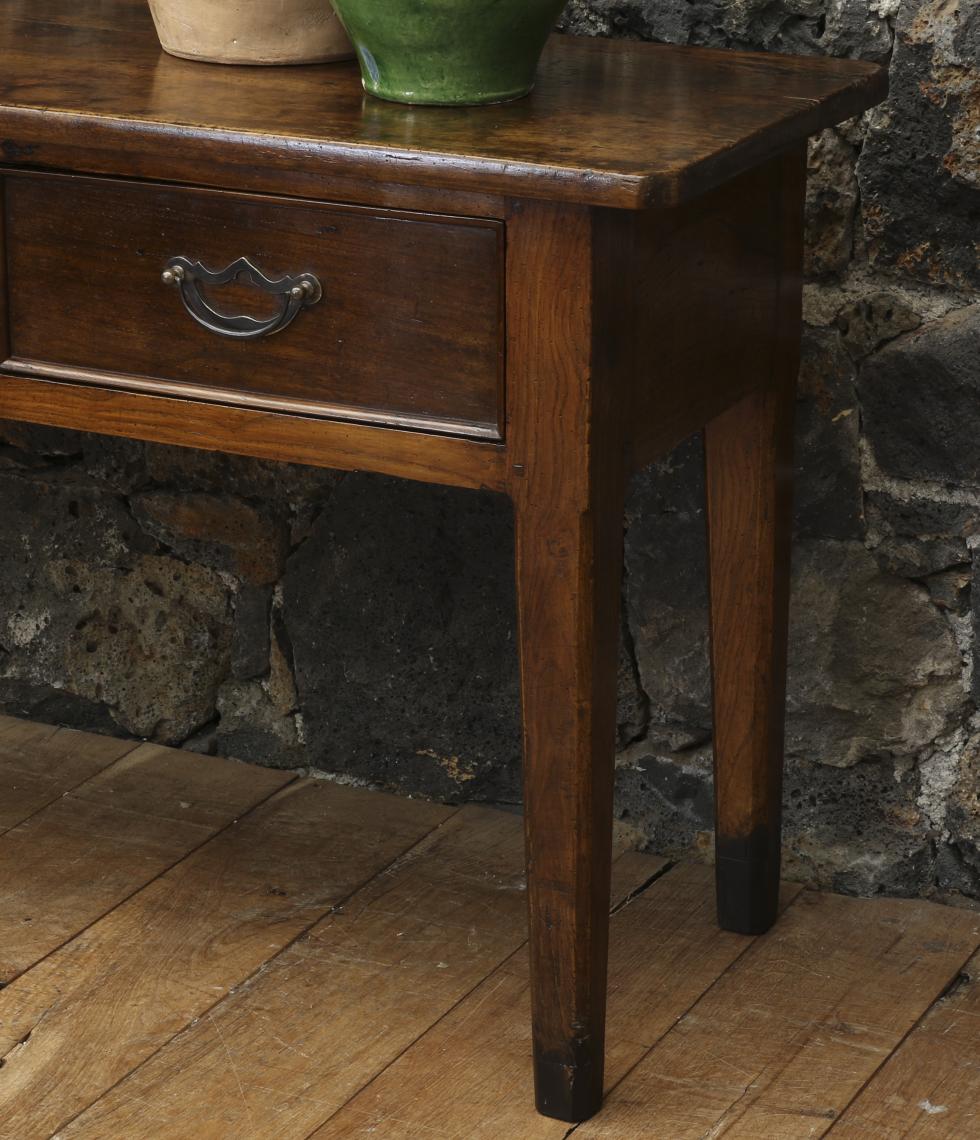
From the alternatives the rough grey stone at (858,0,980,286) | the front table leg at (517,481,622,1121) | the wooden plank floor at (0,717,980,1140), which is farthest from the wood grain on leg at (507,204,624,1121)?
the rough grey stone at (858,0,980,286)

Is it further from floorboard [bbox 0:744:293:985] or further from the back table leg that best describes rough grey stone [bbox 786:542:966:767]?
floorboard [bbox 0:744:293:985]

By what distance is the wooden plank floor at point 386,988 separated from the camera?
158 cm

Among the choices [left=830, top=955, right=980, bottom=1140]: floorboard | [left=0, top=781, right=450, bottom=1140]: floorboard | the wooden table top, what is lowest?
[left=0, top=781, right=450, bottom=1140]: floorboard

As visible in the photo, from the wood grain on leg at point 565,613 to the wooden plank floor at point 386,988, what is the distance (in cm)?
13

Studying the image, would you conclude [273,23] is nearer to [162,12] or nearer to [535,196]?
[162,12]

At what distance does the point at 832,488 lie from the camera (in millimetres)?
1827

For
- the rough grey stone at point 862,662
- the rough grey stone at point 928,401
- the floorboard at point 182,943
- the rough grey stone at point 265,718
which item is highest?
the rough grey stone at point 928,401

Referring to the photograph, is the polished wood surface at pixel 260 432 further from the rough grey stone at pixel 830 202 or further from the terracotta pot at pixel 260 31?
the rough grey stone at pixel 830 202

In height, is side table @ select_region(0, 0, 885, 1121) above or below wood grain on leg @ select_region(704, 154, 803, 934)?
above

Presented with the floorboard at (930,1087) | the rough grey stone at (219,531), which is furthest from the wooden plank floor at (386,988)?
the rough grey stone at (219,531)

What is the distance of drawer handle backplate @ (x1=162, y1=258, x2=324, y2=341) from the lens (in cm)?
141

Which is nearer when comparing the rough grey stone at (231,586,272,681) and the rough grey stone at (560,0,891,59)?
the rough grey stone at (560,0,891,59)

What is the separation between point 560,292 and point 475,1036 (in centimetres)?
73

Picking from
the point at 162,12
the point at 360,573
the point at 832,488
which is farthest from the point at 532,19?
the point at 360,573
